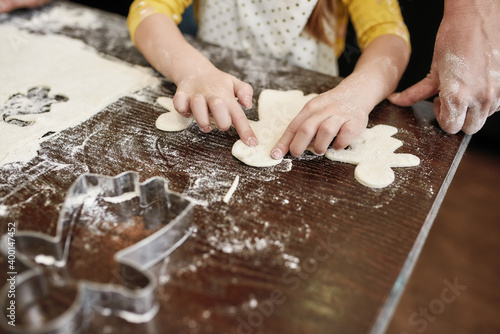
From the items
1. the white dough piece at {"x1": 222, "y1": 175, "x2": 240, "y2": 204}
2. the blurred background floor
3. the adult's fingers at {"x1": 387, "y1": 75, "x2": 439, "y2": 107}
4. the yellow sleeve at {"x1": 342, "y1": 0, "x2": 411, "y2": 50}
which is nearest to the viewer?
the white dough piece at {"x1": 222, "y1": 175, "x2": 240, "y2": 204}

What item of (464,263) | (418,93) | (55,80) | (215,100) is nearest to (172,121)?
(215,100)

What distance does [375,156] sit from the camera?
78 cm

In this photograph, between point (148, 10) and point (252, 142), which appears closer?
point (252, 142)

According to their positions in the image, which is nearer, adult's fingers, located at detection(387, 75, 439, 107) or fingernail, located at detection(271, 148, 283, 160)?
fingernail, located at detection(271, 148, 283, 160)

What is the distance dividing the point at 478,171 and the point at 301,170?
5.88 ft

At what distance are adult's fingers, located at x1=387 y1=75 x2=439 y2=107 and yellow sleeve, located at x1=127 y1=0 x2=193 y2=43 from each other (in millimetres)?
638

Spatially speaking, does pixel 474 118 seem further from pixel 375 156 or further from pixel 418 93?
pixel 375 156

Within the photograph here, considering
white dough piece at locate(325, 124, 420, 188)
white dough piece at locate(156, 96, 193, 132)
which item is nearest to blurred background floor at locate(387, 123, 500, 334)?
white dough piece at locate(325, 124, 420, 188)

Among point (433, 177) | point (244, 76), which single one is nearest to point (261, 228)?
point (433, 177)

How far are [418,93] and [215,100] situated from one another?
19.0 inches

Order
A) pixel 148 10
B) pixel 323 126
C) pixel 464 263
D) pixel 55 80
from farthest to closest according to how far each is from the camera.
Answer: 1. pixel 464 263
2. pixel 148 10
3. pixel 55 80
4. pixel 323 126

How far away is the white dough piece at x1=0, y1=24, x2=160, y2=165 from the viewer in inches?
31.4

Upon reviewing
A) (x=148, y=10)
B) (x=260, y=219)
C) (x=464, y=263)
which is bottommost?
(x=464, y=263)

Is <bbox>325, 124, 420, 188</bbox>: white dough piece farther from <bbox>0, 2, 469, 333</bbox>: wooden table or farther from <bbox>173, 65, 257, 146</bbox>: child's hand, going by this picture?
<bbox>173, 65, 257, 146</bbox>: child's hand
